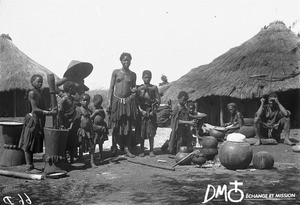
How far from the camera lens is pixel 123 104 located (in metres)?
7.26

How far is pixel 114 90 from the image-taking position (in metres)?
7.52

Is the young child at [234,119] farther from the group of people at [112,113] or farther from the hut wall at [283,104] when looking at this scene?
the hut wall at [283,104]

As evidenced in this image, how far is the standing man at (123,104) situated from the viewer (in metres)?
7.25

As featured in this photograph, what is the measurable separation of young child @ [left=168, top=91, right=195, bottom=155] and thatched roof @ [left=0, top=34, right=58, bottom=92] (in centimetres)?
921

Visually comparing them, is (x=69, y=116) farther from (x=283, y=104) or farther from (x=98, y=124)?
(x=283, y=104)

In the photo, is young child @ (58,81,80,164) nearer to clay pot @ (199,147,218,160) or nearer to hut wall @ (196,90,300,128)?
clay pot @ (199,147,218,160)

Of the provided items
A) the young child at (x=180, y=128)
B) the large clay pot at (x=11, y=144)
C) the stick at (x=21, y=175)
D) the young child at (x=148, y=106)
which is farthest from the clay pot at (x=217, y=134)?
the stick at (x=21, y=175)

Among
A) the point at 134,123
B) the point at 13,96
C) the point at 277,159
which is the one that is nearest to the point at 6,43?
the point at 13,96

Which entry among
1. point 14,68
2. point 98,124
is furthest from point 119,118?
point 14,68

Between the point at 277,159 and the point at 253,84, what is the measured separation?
16.5 feet

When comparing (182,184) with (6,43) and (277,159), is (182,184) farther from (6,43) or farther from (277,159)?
(6,43)

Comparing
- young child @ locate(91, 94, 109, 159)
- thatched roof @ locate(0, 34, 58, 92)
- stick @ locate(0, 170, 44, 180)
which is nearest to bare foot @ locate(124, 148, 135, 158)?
young child @ locate(91, 94, 109, 159)

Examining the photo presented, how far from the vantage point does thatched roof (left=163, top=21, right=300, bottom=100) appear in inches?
443

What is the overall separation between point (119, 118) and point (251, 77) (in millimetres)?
6186
